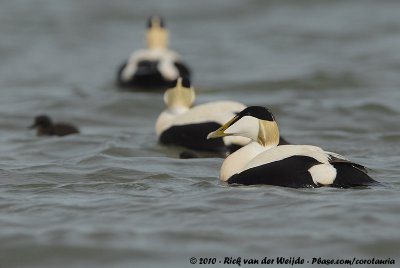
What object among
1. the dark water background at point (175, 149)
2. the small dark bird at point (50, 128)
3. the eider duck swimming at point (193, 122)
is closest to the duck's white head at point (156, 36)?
the dark water background at point (175, 149)

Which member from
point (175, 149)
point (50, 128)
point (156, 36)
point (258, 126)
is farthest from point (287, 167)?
point (156, 36)

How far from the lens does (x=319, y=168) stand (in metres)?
8.12

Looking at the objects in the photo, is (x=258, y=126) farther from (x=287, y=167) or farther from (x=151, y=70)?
(x=151, y=70)

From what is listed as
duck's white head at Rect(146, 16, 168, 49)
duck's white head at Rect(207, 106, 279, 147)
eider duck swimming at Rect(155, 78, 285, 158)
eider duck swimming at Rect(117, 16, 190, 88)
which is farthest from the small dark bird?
duck's white head at Rect(146, 16, 168, 49)

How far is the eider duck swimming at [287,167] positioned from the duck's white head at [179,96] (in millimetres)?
3443

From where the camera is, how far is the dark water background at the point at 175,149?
7.06m

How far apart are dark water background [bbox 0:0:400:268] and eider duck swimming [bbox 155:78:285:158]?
19cm

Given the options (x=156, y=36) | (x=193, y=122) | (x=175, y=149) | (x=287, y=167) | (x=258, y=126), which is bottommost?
(x=175, y=149)

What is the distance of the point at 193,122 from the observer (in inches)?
447

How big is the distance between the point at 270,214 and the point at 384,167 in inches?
102

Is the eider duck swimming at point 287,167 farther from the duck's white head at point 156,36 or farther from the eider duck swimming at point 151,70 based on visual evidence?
the duck's white head at point 156,36

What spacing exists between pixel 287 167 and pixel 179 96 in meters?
4.13

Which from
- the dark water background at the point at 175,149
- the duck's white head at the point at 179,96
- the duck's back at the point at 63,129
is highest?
the duck's white head at the point at 179,96

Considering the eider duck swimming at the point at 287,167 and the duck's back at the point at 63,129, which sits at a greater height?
the eider duck swimming at the point at 287,167
